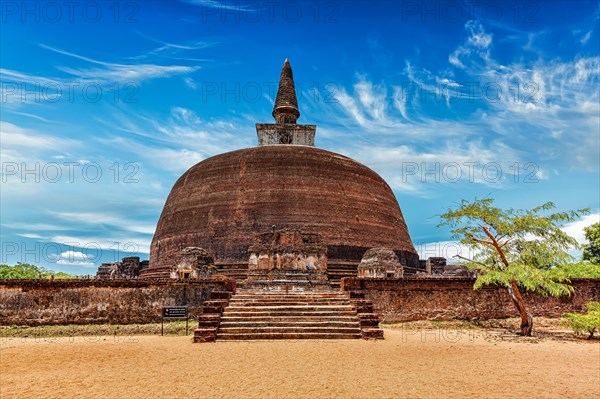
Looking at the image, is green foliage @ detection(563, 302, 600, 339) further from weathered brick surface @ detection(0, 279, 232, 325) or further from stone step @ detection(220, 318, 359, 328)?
weathered brick surface @ detection(0, 279, 232, 325)

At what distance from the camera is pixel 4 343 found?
32.9ft

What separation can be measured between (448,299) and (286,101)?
17.8m

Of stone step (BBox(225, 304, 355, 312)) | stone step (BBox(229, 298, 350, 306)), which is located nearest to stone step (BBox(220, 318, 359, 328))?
stone step (BBox(225, 304, 355, 312))

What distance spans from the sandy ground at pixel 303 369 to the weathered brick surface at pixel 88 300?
103 inches

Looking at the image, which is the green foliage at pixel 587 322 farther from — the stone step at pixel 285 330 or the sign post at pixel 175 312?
the sign post at pixel 175 312

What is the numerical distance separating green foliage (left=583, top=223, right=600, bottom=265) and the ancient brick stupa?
16.5 m

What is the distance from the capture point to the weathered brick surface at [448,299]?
505 inches

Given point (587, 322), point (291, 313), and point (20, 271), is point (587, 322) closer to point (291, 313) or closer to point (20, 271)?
point (291, 313)

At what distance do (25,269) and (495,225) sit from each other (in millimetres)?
31942

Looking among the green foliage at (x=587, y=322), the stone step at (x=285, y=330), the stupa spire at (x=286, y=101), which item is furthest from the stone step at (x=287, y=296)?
the stupa spire at (x=286, y=101)

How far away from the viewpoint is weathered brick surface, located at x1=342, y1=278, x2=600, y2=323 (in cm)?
1284

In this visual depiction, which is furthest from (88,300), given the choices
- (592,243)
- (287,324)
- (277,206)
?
(592,243)

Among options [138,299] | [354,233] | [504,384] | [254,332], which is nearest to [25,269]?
→ [138,299]

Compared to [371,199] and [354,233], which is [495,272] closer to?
[354,233]
